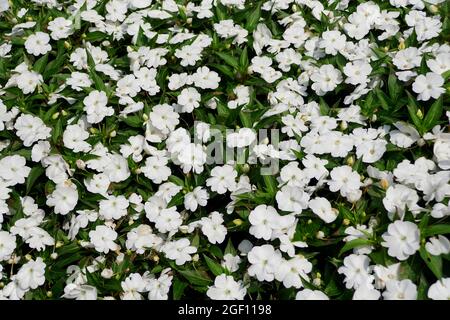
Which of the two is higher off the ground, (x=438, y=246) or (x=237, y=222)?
(x=438, y=246)

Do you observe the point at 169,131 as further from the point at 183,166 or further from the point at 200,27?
the point at 200,27

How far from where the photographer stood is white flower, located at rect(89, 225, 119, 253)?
11.8 feet

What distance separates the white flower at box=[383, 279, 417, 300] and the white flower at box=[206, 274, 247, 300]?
80 centimetres

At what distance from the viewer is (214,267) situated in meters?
3.44

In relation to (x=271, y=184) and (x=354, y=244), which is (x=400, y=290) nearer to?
(x=354, y=244)

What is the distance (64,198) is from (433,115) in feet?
7.99

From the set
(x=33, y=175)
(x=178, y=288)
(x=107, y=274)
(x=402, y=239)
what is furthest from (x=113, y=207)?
(x=402, y=239)

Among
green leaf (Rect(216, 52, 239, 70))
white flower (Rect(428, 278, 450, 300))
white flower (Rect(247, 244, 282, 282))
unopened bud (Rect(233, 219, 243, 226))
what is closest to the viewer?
white flower (Rect(428, 278, 450, 300))

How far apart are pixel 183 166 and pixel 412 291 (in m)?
1.65

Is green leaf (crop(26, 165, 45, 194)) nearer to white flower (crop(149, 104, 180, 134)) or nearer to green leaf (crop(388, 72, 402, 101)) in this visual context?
white flower (crop(149, 104, 180, 134))

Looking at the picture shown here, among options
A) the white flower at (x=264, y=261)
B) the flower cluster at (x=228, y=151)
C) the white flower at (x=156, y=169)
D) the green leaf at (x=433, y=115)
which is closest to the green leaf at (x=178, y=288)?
the flower cluster at (x=228, y=151)

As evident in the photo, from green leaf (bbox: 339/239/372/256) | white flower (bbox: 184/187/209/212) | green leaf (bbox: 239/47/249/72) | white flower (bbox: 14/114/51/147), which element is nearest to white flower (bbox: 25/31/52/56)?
white flower (bbox: 14/114/51/147)

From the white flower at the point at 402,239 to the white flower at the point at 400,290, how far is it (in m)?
0.13

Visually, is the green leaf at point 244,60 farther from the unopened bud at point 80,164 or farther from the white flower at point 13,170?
the white flower at point 13,170
